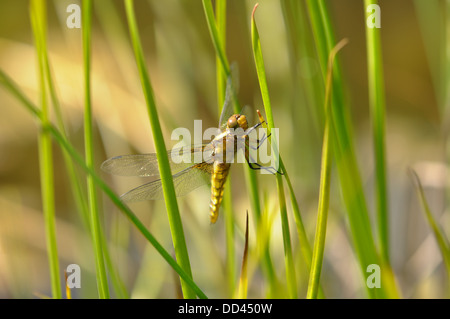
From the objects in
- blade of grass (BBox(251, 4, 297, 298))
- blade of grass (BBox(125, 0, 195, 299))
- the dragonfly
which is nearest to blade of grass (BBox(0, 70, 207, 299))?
blade of grass (BBox(125, 0, 195, 299))

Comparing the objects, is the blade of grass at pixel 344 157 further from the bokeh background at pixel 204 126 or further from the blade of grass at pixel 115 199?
the blade of grass at pixel 115 199

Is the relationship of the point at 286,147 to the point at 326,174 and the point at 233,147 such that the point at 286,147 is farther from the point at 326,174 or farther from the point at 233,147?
the point at 326,174

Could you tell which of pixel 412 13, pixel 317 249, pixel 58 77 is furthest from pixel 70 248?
pixel 412 13

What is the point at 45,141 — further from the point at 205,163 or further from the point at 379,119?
the point at 379,119

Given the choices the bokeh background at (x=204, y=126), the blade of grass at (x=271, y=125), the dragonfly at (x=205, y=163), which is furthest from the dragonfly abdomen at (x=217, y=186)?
the blade of grass at (x=271, y=125)

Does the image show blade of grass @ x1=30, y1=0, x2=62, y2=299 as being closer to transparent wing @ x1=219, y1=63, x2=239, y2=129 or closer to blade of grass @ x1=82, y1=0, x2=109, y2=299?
blade of grass @ x1=82, y1=0, x2=109, y2=299

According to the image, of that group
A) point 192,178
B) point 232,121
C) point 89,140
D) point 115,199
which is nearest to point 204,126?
point 192,178
